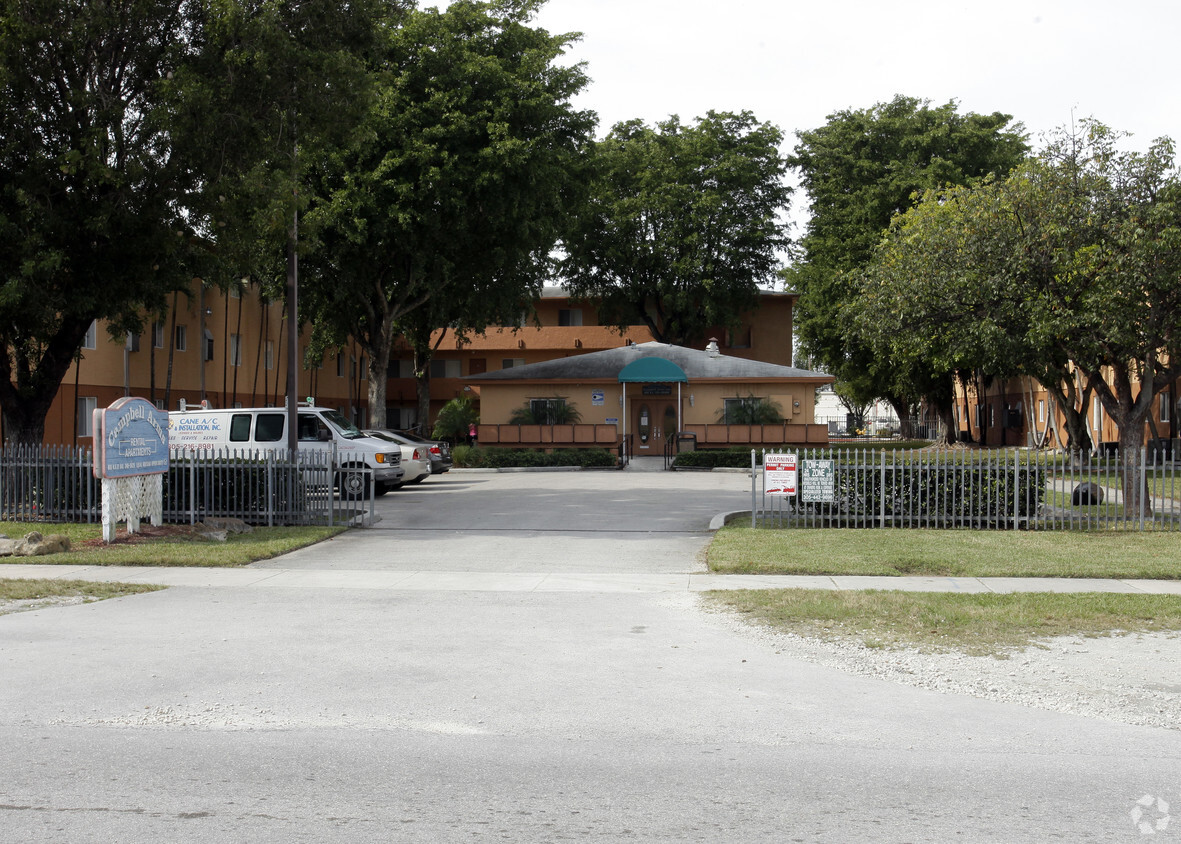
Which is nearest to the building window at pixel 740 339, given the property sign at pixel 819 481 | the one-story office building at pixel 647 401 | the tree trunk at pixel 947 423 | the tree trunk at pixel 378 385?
the tree trunk at pixel 947 423

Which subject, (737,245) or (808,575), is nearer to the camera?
(808,575)

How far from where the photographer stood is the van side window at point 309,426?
2311 cm

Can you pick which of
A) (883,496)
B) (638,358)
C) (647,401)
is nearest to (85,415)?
(638,358)

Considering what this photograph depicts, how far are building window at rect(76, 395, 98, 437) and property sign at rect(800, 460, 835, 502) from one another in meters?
23.5

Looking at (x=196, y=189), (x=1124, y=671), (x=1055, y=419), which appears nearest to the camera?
(x=1124, y=671)

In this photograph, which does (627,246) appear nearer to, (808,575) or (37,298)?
(37,298)

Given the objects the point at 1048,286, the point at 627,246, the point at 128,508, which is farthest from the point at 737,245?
the point at 128,508

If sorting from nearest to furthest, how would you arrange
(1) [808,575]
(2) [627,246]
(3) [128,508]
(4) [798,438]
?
(1) [808,575] < (3) [128,508] < (4) [798,438] < (2) [627,246]

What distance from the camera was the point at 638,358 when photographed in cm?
3975

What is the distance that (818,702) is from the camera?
6.86 meters

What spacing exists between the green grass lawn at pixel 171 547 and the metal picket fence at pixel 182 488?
1.40 ft

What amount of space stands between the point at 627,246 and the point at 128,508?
37617 mm

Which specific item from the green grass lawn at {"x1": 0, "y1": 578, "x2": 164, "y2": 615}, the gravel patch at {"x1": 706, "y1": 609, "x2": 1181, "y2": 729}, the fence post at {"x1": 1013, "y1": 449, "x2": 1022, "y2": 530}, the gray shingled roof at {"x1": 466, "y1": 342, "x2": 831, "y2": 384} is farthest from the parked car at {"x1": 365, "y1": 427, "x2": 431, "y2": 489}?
the gravel patch at {"x1": 706, "y1": 609, "x2": 1181, "y2": 729}

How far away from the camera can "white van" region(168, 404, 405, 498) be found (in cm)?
2255
